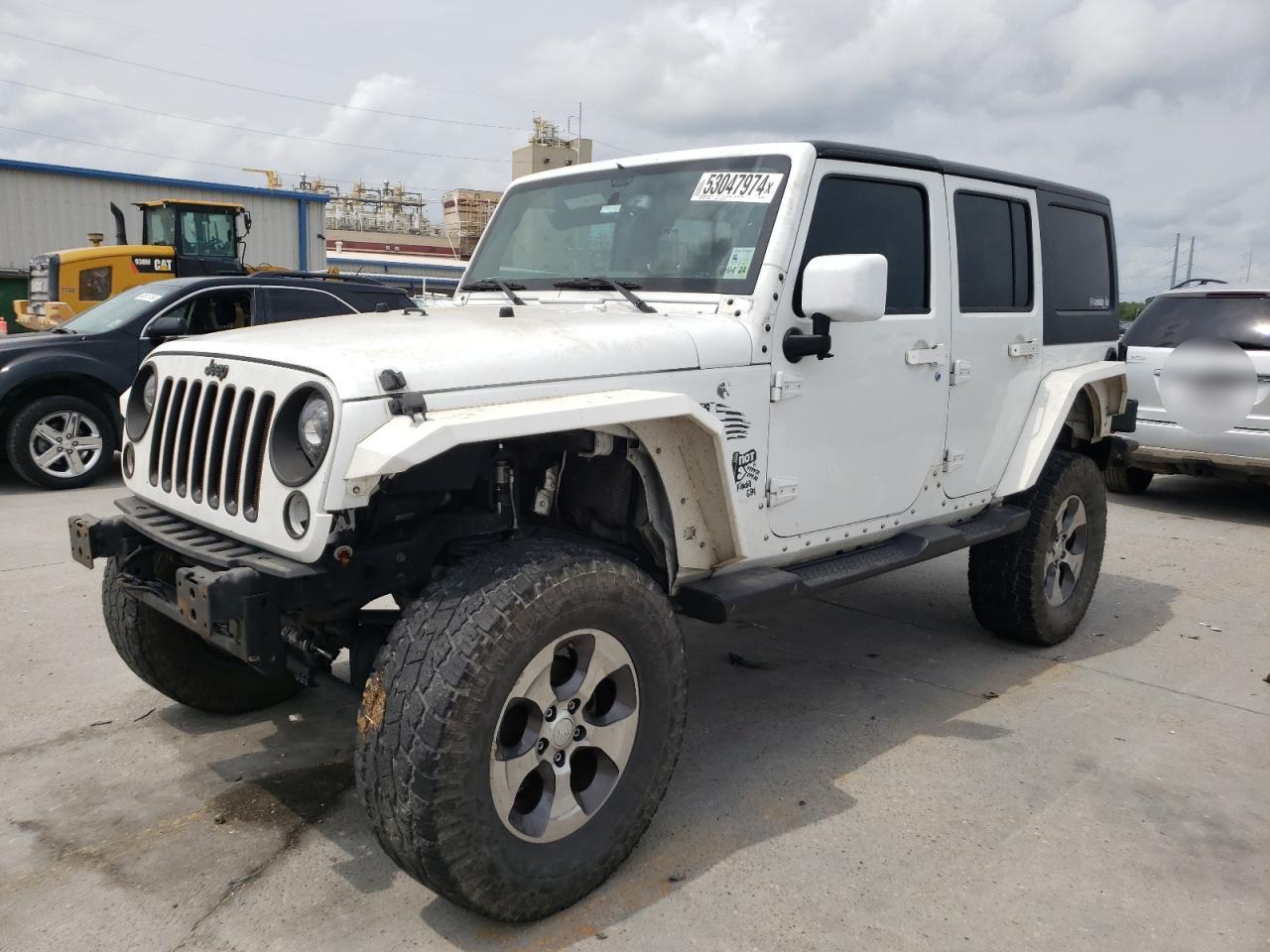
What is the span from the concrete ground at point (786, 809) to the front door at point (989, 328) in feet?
3.46

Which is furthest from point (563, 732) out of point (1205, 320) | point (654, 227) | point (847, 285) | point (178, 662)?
point (1205, 320)

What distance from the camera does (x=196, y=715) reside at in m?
3.91

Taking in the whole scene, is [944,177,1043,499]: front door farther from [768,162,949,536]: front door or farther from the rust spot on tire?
the rust spot on tire

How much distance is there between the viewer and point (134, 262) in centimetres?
1380

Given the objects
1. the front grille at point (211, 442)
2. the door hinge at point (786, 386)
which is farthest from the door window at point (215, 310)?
the door hinge at point (786, 386)

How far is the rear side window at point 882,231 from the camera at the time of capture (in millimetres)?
3541

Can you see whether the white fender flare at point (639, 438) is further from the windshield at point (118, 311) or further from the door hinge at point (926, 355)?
the windshield at point (118, 311)

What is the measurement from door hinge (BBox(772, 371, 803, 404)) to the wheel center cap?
1258 mm

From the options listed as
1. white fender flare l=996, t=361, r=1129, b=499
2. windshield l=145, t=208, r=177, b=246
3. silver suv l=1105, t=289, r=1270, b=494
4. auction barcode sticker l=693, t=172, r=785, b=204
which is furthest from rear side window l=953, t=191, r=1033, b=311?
windshield l=145, t=208, r=177, b=246

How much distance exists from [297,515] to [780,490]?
62.4 inches

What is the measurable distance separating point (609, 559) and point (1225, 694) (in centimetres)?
324

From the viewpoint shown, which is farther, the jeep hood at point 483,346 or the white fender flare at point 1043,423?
the white fender flare at point 1043,423

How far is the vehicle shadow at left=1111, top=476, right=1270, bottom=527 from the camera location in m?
8.60

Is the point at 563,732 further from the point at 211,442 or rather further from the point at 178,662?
the point at 178,662
